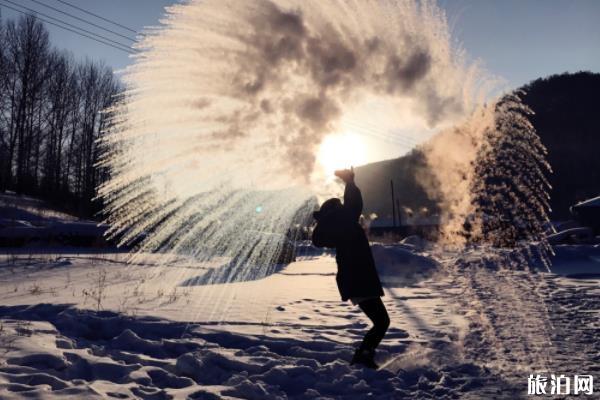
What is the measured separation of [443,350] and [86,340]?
3824mm

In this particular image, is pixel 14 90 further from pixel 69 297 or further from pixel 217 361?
pixel 217 361

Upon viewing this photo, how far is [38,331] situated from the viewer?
4.61 metres

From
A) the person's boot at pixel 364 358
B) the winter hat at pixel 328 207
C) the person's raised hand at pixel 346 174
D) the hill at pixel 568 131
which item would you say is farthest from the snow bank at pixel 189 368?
the hill at pixel 568 131

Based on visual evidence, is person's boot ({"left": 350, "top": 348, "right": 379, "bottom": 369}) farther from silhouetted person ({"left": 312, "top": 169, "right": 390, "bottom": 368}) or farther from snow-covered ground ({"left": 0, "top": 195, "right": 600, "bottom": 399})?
snow-covered ground ({"left": 0, "top": 195, "right": 600, "bottom": 399})

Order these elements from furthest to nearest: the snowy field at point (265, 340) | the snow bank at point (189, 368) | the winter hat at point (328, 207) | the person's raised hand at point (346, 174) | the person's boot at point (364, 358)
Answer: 1. the person's raised hand at point (346, 174)
2. the winter hat at point (328, 207)
3. the person's boot at point (364, 358)
4. the snowy field at point (265, 340)
5. the snow bank at point (189, 368)

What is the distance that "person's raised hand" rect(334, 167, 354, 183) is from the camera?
4773 mm

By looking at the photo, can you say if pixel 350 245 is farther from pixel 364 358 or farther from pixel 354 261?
pixel 364 358

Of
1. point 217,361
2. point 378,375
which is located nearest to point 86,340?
point 217,361

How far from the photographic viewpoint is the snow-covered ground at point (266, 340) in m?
3.61

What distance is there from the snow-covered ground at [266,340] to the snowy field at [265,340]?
17mm

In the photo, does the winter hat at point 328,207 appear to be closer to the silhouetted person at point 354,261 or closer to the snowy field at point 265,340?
the silhouetted person at point 354,261

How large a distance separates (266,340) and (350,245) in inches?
64.2

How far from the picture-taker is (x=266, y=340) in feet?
17.1

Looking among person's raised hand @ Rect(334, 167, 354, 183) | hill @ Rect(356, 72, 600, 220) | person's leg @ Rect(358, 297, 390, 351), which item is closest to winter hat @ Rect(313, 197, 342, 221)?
person's raised hand @ Rect(334, 167, 354, 183)
